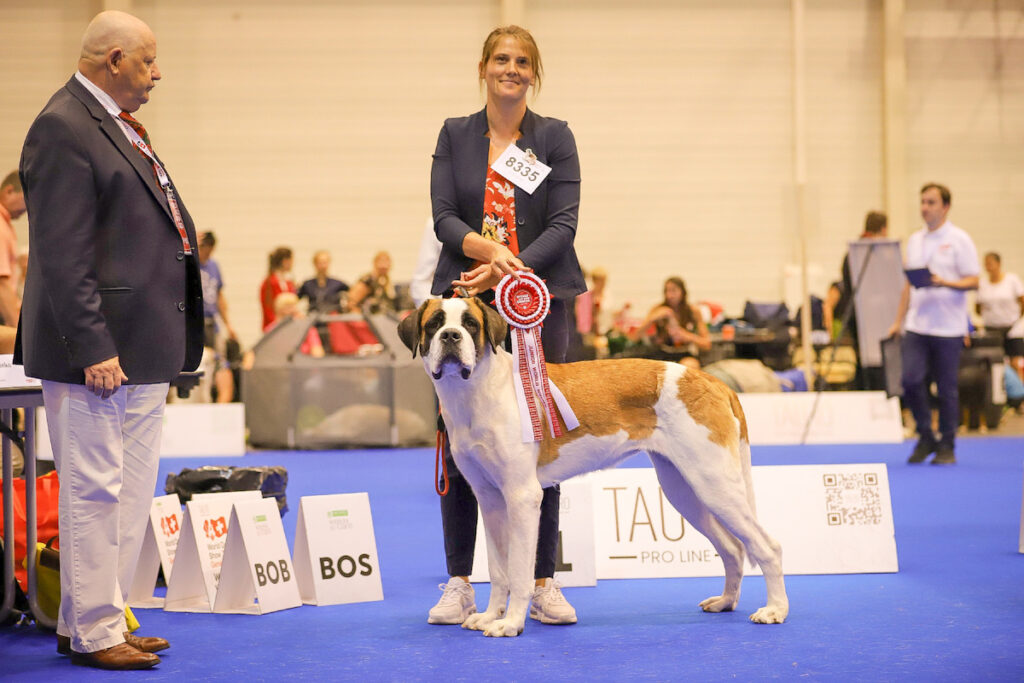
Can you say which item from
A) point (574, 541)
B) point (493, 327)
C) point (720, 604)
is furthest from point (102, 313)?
point (720, 604)

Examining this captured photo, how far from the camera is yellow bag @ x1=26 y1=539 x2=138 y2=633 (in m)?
3.81

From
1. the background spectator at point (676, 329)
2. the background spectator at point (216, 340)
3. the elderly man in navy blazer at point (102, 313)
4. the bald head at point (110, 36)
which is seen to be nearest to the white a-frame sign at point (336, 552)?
the elderly man in navy blazer at point (102, 313)

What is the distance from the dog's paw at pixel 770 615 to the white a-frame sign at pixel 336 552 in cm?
151

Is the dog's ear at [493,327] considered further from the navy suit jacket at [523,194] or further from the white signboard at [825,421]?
the white signboard at [825,421]

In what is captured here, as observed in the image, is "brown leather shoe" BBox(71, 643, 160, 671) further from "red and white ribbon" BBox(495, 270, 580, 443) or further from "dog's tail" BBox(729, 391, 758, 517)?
"dog's tail" BBox(729, 391, 758, 517)

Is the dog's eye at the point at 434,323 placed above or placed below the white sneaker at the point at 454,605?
above

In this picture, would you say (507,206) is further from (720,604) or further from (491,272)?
(720,604)

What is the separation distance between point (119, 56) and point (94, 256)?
61 centimetres

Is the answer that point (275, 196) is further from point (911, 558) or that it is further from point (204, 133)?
point (911, 558)

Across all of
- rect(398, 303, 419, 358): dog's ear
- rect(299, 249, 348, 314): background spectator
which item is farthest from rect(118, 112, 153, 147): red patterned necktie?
rect(299, 249, 348, 314): background spectator

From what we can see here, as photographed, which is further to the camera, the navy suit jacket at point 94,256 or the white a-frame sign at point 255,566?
the white a-frame sign at point 255,566

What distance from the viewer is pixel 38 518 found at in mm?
4285

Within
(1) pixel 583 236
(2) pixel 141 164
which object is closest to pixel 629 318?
(1) pixel 583 236

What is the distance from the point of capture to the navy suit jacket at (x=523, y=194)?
3.93 m
